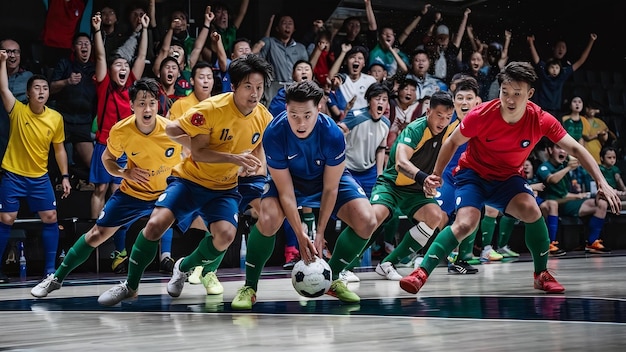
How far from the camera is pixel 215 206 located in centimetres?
527

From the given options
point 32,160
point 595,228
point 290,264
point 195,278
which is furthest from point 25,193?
point 595,228

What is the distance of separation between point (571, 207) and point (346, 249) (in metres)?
6.56

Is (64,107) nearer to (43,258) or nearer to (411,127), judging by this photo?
(43,258)

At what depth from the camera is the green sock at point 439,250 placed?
17.0 ft

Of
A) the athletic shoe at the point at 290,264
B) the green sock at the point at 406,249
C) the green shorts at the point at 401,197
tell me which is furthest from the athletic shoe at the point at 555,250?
the green shorts at the point at 401,197

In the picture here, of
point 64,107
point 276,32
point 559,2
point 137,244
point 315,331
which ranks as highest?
point 559,2

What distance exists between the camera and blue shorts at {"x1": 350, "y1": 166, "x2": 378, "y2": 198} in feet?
27.0

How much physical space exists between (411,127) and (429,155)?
1.17 feet

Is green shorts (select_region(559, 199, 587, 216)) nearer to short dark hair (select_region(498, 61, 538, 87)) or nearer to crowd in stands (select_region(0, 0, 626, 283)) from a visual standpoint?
crowd in stands (select_region(0, 0, 626, 283))

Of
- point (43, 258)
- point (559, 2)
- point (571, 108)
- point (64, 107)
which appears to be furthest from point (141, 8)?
point (559, 2)

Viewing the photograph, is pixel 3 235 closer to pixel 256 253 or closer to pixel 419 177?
pixel 256 253

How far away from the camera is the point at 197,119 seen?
16.5 ft

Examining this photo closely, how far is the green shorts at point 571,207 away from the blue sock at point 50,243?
635 cm

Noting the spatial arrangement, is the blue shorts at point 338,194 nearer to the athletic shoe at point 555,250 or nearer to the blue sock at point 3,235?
the blue sock at point 3,235
